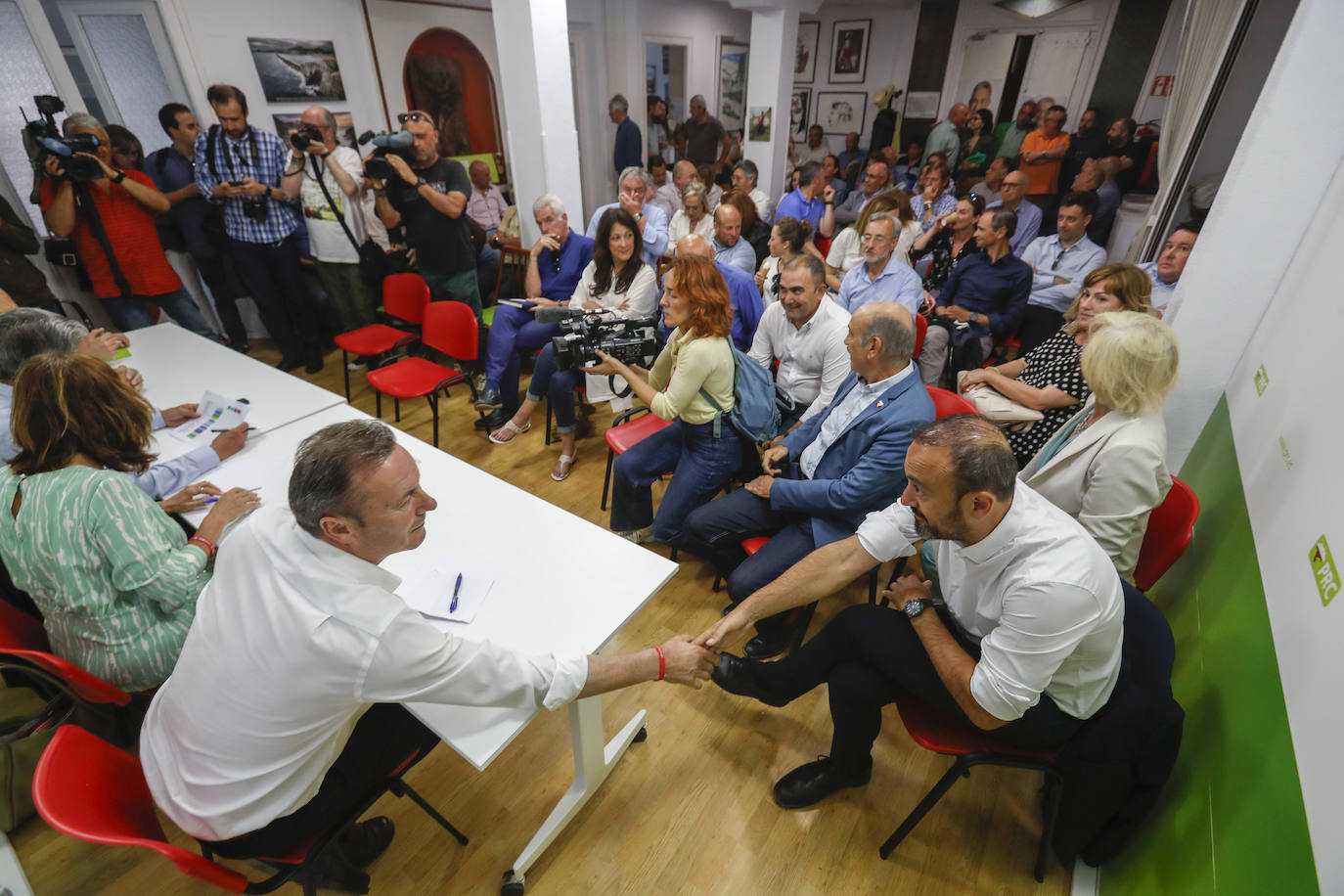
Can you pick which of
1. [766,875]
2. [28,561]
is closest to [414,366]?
[28,561]

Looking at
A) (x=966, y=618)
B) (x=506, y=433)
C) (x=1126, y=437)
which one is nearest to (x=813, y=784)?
(x=966, y=618)

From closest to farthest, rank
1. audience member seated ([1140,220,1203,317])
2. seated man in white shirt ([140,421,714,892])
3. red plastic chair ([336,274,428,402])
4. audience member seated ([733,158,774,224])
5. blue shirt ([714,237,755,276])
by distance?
1. seated man in white shirt ([140,421,714,892])
2. audience member seated ([1140,220,1203,317])
3. red plastic chair ([336,274,428,402])
4. blue shirt ([714,237,755,276])
5. audience member seated ([733,158,774,224])

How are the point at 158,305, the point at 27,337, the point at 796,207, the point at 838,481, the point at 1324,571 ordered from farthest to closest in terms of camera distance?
1. the point at 796,207
2. the point at 158,305
3. the point at 838,481
4. the point at 27,337
5. the point at 1324,571

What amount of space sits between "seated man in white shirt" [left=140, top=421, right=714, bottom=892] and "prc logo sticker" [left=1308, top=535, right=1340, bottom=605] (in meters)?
1.57

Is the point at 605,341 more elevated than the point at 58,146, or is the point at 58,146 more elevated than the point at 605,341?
the point at 58,146

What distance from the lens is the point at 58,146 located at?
133 inches

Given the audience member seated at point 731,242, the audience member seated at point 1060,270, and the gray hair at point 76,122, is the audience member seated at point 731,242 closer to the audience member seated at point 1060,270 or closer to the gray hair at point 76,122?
the audience member seated at point 1060,270

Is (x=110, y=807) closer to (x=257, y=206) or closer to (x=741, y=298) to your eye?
(x=741, y=298)

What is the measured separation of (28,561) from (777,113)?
269 inches

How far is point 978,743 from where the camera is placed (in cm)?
158

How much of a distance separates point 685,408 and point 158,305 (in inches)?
173

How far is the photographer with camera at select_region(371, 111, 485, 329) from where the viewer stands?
12.5ft

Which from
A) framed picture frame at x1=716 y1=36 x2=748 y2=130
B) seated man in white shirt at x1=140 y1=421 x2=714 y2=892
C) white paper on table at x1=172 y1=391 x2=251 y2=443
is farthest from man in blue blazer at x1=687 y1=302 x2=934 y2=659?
framed picture frame at x1=716 y1=36 x2=748 y2=130

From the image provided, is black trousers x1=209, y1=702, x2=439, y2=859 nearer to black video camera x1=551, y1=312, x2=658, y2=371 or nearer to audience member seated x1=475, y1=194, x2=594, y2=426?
black video camera x1=551, y1=312, x2=658, y2=371
